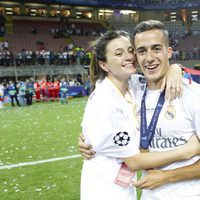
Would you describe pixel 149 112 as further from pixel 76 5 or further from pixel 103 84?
pixel 76 5

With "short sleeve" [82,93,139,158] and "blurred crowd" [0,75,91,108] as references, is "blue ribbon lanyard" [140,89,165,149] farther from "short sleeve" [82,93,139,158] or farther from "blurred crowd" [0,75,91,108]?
"blurred crowd" [0,75,91,108]

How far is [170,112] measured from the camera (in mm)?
2389

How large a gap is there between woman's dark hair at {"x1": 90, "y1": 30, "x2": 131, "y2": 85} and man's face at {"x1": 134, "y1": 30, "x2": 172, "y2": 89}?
267 mm

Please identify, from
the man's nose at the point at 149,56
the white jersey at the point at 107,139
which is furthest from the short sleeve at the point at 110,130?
the man's nose at the point at 149,56

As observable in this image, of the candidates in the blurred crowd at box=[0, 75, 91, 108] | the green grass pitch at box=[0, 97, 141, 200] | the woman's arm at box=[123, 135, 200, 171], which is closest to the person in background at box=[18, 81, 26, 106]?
the blurred crowd at box=[0, 75, 91, 108]

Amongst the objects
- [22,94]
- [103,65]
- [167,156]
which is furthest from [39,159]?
[22,94]

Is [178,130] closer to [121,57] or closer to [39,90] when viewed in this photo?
[121,57]

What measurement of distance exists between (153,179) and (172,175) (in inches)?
4.6

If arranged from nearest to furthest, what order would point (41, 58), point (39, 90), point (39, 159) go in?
point (39, 159) → point (39, 90) → point (41, 58)

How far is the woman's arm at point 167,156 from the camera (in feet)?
7.81

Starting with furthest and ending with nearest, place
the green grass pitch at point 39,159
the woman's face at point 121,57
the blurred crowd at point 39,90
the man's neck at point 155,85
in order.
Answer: the blurred crowd at point 39,90 → the green grass pitch at point 39,159 → the woman's face at point 121,57 → the man's neck at point 155,85

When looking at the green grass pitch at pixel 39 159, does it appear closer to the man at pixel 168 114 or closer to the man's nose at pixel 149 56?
the man at pixel 168 114

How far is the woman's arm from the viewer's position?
238 cm

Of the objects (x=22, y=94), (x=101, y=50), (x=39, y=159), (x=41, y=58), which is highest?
(x=101, y=50)
